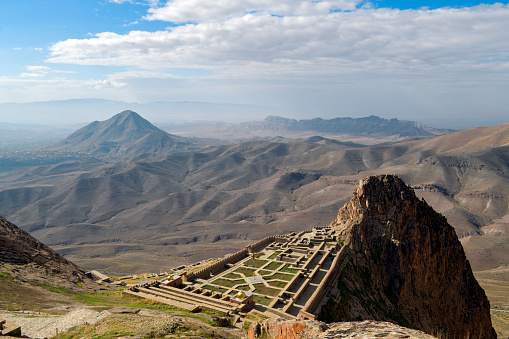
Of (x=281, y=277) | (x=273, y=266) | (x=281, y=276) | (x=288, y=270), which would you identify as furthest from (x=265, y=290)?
(x=273, y=266)

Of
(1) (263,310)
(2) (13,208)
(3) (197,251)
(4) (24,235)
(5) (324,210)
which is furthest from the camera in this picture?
(2) (13,208)

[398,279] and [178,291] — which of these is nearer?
[178,291]

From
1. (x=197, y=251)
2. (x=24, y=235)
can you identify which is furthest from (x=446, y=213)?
(x=24, y=235)

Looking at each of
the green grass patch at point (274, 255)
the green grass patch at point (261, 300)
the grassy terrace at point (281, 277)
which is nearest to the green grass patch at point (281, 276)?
the grassy terrace at point (281, 277)

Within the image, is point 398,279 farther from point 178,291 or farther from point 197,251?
point 197,251

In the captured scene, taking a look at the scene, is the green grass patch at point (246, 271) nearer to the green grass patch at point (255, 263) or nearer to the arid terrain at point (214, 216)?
the green grass patch at point (255, 263)
